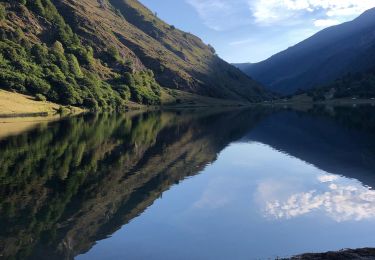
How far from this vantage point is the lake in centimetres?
2867

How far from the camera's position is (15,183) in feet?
147

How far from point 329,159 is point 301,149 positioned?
1381 cm

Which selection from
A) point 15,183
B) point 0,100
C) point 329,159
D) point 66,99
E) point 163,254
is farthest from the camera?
point 66,99

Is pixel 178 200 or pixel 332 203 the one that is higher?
pixel 332 203

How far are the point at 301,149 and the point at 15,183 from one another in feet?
183

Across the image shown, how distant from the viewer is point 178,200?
41906mm

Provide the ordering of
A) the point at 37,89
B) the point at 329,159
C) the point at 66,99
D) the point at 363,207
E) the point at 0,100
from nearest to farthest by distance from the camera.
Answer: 1. the point at 363,207
2. the point at 329,159
3. the point at 0,100
4. the point at 37,89
5. the point at 66,99

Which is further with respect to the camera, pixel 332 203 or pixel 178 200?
pixel 178 200

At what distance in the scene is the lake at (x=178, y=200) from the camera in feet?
94.1

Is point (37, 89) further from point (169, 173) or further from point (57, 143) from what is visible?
point (169, 173)

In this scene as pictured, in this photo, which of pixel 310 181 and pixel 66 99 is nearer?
pixel 310 181

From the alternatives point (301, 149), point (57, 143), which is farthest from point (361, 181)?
point (57, 143)

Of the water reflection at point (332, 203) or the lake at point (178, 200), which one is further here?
the water reflection at point (332, 203)

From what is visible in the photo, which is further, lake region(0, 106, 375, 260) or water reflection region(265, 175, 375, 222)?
water reflection region(265, 175, 375, 222)
